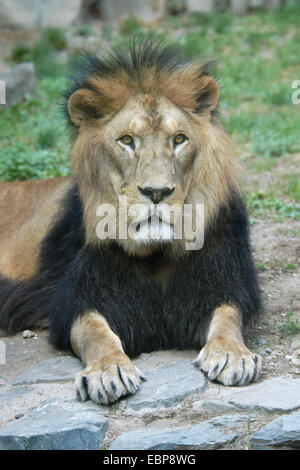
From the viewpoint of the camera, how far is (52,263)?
551cm

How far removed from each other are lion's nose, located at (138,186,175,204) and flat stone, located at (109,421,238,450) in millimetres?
1170

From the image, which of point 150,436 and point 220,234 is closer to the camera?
point 150,436

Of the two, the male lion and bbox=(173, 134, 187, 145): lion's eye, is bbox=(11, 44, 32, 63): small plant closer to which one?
the male lion

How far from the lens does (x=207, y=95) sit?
185 inches

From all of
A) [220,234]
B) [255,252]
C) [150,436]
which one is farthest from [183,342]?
[255,252]

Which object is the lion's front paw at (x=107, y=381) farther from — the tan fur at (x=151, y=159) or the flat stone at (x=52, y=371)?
the tan fur at (x=151, y=159)

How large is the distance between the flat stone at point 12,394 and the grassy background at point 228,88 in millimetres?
1641

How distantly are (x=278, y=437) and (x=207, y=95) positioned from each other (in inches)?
83.3

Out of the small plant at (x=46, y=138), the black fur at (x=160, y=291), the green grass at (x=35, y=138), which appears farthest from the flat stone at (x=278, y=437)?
the small plant at (x=46, y=138)

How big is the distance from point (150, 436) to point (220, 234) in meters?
1.47

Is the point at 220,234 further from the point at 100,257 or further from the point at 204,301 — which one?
the point at 100,257

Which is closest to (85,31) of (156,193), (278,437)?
(156,193)
